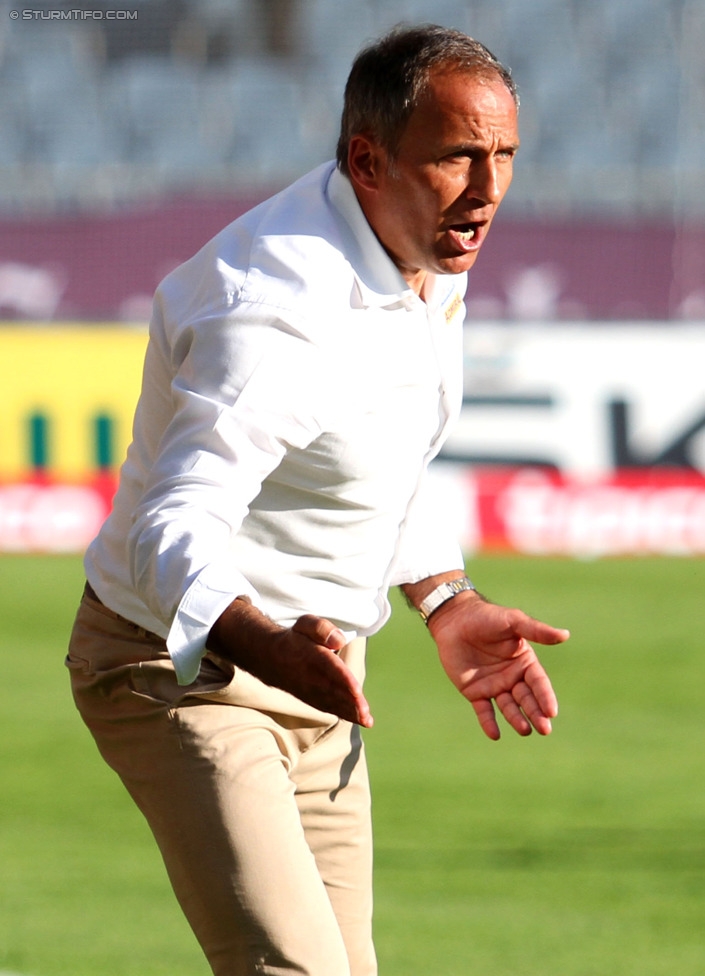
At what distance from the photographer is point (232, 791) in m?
2.30

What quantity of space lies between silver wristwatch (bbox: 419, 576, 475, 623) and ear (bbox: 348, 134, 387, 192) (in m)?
0.78

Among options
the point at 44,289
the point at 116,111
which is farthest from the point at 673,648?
the point at 116,111

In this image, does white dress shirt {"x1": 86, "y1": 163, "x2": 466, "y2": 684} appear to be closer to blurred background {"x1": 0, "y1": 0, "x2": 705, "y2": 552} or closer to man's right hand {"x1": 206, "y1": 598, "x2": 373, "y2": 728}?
man's right hand {"x1": 206, "y1": 598, "x2": 373, "y2": 728}

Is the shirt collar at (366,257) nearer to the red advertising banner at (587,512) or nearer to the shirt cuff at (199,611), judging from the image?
the shirt cuff at (199,611)

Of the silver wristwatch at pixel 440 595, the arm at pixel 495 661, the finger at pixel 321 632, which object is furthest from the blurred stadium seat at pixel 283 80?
the finger at pixel 321 632

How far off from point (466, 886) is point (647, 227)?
8.77 meters

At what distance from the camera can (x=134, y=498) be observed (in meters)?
2.52

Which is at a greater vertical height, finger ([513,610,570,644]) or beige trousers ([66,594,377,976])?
finger ([513,610,570,644])

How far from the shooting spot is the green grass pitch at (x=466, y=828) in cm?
440

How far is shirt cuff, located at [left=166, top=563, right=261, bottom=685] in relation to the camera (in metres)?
2.01

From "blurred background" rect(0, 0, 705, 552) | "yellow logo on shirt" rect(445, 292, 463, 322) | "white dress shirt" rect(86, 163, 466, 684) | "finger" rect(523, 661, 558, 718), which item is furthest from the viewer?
"blurred background" rect(0, 0, 705, 552)

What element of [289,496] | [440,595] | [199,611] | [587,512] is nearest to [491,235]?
[587,512]
